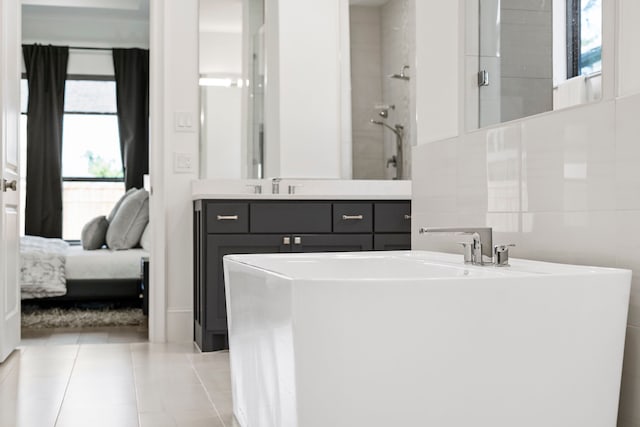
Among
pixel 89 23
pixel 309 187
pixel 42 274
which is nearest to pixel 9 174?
pixel 42 274

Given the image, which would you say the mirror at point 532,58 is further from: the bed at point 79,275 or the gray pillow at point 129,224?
the gray pillow at point 129,224

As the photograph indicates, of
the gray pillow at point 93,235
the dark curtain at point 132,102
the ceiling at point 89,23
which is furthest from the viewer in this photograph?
the dark curtain at point 132,102

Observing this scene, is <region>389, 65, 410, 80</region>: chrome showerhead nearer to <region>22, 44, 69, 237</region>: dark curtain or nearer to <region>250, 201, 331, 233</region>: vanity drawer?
<region>250, 201, 331, 233</region>: vanity drawer

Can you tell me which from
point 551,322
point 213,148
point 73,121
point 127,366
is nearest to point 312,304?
point 551,322

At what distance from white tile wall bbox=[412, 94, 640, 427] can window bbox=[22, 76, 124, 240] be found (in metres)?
5.90

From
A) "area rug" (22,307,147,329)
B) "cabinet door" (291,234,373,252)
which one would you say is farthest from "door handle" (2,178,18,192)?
"cabinet door" (291,234,373,252)

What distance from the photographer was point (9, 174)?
4098 mm

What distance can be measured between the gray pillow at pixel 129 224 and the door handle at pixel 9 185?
67.5 inches

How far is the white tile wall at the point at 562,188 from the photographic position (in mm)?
1914

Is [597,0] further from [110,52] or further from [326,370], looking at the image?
[110,52]

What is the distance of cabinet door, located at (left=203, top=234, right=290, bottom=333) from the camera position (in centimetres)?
407

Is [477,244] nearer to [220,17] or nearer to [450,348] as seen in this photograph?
[450,348]

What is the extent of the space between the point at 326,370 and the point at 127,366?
2.32m

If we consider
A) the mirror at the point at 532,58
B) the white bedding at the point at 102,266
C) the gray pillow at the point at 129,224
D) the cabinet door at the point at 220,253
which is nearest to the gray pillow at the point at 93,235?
the gray pillow at the point at 129,224
